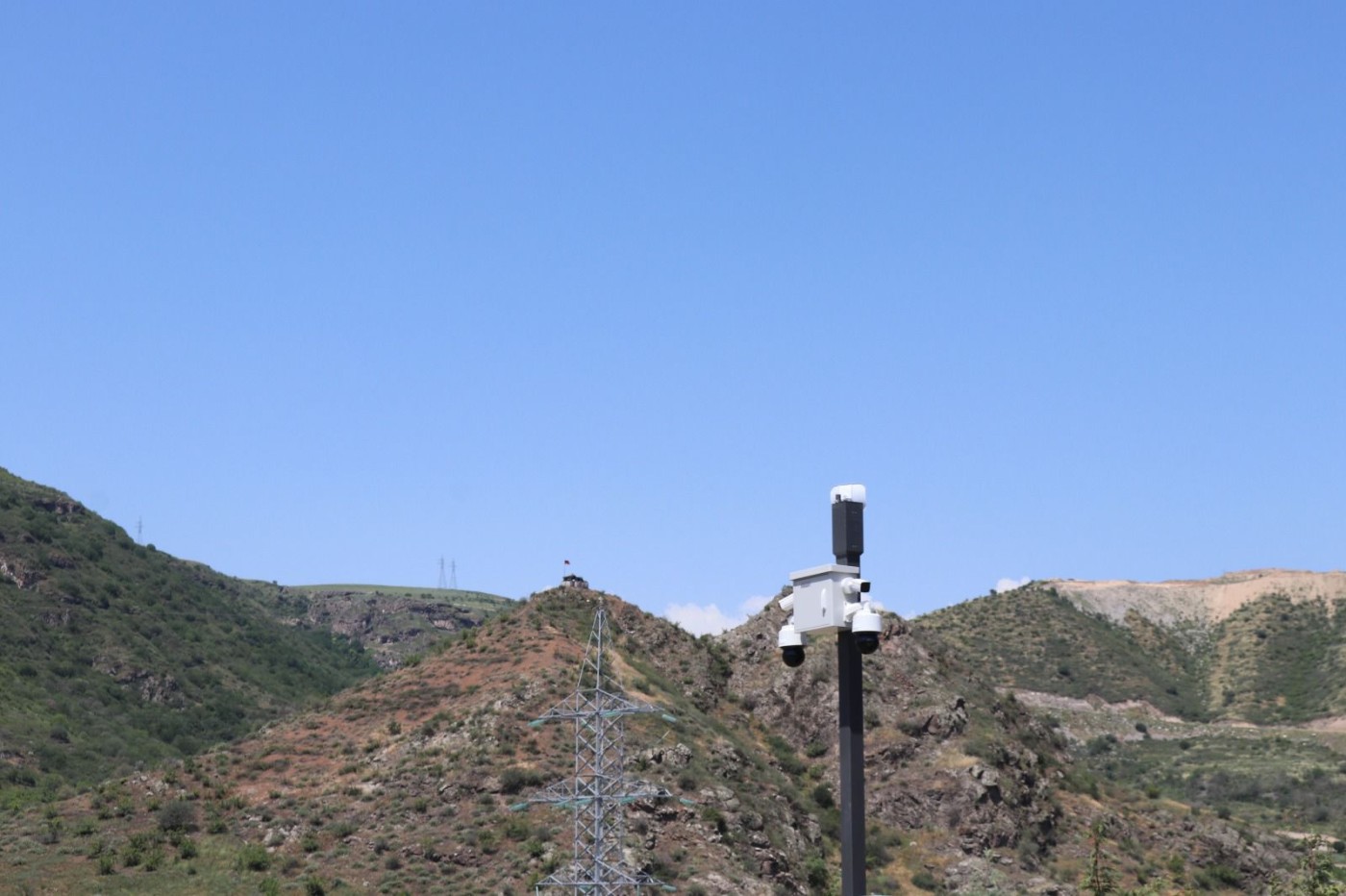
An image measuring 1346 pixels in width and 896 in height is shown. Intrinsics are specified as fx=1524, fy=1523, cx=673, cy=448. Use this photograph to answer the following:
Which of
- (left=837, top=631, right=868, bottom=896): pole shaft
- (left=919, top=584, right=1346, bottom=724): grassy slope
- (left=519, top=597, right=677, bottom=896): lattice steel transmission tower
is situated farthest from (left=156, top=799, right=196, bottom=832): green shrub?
(left=919, top=584, right=1346, bottom=724): grassy slope

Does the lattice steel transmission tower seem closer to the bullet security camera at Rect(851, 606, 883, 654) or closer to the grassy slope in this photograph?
the bullet security camera at Rect(851, 606, 883, 654)

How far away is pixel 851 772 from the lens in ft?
52.6

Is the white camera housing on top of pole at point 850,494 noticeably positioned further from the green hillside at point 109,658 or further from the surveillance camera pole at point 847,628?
the green hillside at point 109,658

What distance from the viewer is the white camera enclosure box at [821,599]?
16.6 meters

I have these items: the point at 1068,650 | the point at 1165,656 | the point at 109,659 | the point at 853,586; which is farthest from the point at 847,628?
the point at 1165,656

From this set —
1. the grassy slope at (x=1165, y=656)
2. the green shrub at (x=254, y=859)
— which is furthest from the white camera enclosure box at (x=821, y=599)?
the grassy slope at (x=1165, y=656)

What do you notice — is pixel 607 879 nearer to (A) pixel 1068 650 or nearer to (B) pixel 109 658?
(B) pixel 109 658

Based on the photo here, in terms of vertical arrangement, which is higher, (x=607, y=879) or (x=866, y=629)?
(x=866, y=629)

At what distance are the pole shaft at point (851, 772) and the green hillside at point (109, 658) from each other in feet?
239

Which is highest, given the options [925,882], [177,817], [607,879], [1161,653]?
[1161,653]

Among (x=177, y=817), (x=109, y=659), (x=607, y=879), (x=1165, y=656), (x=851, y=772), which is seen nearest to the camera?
(x=851, y=772)

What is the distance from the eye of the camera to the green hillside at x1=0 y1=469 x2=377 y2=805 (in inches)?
4033

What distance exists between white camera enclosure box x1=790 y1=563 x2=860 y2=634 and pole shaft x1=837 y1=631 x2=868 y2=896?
25 cm

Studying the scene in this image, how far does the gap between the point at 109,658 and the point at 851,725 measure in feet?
390
